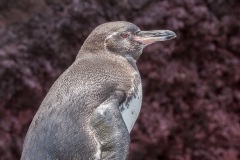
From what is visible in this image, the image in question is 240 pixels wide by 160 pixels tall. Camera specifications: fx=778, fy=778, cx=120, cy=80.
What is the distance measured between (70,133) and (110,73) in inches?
6.7

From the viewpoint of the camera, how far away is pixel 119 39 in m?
1.73

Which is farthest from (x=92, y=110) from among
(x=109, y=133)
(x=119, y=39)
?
(x=119, y=39)

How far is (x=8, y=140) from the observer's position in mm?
3637

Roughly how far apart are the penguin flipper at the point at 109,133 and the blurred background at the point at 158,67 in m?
2.08

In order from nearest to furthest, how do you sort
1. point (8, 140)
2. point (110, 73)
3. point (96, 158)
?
point (96, 158) < point (110, 73) < point (8, 140)

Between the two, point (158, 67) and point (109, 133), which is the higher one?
point (109, 133)

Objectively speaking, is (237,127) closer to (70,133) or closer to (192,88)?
(192,88)

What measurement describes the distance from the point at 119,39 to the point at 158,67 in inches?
83.2

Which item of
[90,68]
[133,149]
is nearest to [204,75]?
[133,149]

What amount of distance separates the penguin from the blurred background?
1.92 m

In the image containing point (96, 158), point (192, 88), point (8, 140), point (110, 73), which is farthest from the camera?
point (192, 88)

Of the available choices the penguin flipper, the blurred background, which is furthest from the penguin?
the blurred background

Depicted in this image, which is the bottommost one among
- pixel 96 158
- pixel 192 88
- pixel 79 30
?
pixel 192 88

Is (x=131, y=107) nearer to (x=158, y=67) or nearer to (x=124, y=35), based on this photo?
(x=124, y=35)
